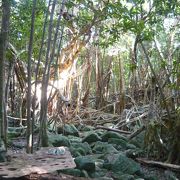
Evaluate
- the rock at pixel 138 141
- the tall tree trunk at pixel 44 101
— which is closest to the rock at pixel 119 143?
the rock at pixel 138 141

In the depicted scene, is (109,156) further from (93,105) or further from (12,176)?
(93,105)

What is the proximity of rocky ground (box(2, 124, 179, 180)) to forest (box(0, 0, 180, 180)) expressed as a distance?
14 mm

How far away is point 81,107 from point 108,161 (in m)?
4.99

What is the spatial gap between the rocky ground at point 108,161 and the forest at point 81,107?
0.04ft

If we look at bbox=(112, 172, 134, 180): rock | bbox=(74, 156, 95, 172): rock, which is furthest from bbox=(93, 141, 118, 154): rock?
bbox=(74, 156, 95, 172): rock

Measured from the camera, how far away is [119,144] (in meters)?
6.83

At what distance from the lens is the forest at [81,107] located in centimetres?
454

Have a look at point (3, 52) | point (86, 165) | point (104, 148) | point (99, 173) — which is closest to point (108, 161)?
point (99, 173)

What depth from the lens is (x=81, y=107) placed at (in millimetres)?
10266

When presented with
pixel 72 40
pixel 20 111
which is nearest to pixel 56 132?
pixel 20 111

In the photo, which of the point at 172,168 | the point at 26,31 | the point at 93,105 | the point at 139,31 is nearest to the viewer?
the point at 139,31

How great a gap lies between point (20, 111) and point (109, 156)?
2604mm

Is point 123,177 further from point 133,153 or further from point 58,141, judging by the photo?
point 58,141

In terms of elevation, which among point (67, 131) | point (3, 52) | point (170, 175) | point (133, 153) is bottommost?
point (170, 175)
